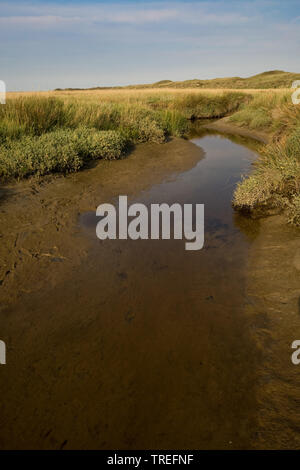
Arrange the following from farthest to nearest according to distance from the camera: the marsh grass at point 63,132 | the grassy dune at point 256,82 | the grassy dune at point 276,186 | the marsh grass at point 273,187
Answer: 1. the grassy dune at point 256,82
2. the marsh grass at point 63,132
3. the marsh grass at point 273,187
4. the grassy dune at point 276,186

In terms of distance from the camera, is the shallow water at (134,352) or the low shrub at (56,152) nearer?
the shallow water at (134,352)

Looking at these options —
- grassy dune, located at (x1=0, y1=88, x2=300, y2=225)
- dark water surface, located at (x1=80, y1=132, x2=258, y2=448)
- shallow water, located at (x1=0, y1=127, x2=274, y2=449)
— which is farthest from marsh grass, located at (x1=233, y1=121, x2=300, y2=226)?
shallow water, located at (x1=0, y1=127, x2=274, y2=449)

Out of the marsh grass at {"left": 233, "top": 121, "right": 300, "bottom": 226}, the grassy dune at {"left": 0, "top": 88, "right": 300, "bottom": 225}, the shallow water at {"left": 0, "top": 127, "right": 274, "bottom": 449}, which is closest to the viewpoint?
the shallow water at {"left": 0, "top": 127, "right": 274, "bottom": 449}

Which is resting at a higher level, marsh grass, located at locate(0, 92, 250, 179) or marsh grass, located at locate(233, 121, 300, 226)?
marsh grass, located at locate(0, 92, 250, 179)

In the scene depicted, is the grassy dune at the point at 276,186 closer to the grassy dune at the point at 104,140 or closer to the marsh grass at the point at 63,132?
the grassy dune at the point at 104,140

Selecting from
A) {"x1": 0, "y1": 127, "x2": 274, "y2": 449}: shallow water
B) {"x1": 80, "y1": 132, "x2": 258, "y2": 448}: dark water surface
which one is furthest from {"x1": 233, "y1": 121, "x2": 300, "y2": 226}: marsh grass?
{"x1": 0, "y1": 127, "x2": 274, "y2": 449}: shallow water

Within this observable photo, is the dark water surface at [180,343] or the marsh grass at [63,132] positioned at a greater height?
the marsh grass at [63,132]

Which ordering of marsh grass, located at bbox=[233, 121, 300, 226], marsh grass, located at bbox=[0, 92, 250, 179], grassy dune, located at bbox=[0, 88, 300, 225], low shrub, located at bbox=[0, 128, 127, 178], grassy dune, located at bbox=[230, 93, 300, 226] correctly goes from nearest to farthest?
grassy dune, located at bbox=[230, 93, 300, 226] → marsh grass, located at bbox=[233, 121, 300, 226] → grassy dune, located at bbox=[0, 88, 300, 225] → low shrub, located at bbox=[0, 128, 127, 178] → marsh grass, located at bbox=[0, 92, 250, 179]

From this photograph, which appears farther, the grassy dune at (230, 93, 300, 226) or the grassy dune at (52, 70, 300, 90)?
the grassy dune at (52, 70, 300, 90)

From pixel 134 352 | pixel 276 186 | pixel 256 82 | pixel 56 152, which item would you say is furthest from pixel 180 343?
pixel 256 82

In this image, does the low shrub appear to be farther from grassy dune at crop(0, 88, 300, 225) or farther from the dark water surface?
the dark water surface

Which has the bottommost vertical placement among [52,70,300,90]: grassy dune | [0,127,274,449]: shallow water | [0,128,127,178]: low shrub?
[0,127,274,449]: shallow water

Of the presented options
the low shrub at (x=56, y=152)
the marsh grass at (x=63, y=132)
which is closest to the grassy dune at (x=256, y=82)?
the marsh grass at (x=63, y=132)
